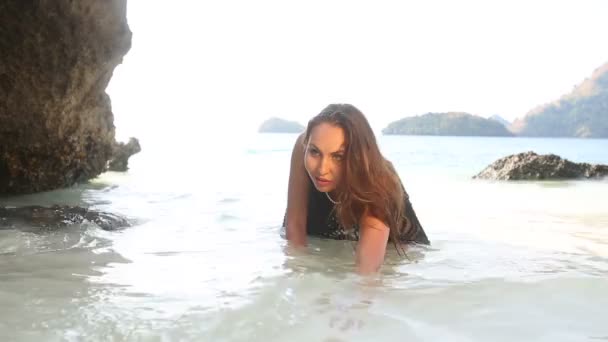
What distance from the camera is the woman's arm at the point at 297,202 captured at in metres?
4.14

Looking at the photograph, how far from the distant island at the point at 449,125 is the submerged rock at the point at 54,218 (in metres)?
71.3

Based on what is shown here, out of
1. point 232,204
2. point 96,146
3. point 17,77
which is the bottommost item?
point 232,204

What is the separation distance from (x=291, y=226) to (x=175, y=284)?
53.6 inches

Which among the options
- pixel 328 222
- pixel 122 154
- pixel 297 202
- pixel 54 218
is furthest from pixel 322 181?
pixel 122 154

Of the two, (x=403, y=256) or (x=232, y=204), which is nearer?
(x=403, y=256)

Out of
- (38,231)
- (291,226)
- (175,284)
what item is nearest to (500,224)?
(291,226)

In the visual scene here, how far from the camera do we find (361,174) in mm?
3324

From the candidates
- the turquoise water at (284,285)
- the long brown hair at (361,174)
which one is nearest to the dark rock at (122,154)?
the turquoise water at (284,285)

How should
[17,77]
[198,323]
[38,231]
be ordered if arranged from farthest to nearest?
1. [17,77]
2. [38,231]
3. [198,323]

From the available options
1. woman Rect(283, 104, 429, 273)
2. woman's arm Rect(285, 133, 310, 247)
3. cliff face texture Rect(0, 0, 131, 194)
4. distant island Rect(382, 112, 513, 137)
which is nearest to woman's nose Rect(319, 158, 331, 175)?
woman Rect(283, 104, 429, 273)

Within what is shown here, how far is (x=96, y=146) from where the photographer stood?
8.52 meters

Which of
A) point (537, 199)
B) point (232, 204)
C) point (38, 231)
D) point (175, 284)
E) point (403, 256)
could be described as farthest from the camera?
point (537, 199)

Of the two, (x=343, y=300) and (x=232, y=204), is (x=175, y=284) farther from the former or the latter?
(x=232, y=204)

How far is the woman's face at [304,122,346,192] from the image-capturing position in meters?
3.29
